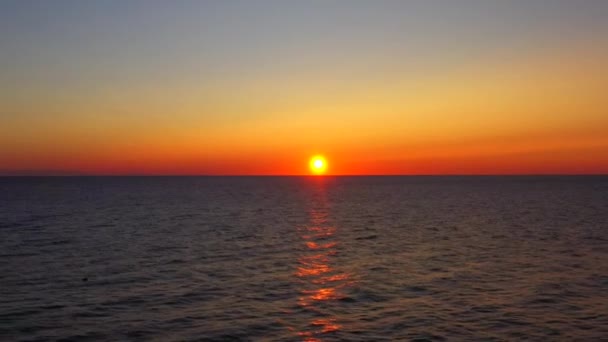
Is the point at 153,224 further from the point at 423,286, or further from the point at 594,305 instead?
the point at 594,305

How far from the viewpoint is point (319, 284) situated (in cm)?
3384

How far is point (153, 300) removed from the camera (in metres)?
29.6

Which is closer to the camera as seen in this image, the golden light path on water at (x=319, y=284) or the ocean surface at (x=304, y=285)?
the ocean surface at (x=304, y=285)

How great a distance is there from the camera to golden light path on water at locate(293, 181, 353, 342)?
966 inches

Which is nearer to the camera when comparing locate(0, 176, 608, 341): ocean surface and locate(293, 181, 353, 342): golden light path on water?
locate(0, 176, 608, 341): ocean surface

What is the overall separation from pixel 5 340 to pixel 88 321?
3.90 meters

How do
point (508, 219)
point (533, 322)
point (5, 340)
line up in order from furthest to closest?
point (508, 219), point (533, 322), point (5, 340)

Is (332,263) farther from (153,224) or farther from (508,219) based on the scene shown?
(508,219)

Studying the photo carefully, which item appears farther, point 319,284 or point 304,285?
point 319,284

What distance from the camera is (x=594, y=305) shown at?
28.0 metres

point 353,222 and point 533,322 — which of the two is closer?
point 533,322

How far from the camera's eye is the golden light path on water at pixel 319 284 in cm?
2453

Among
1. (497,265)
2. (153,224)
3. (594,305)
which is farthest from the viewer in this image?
(153,224)

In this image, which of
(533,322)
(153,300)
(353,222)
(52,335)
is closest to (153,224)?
(353,222)
